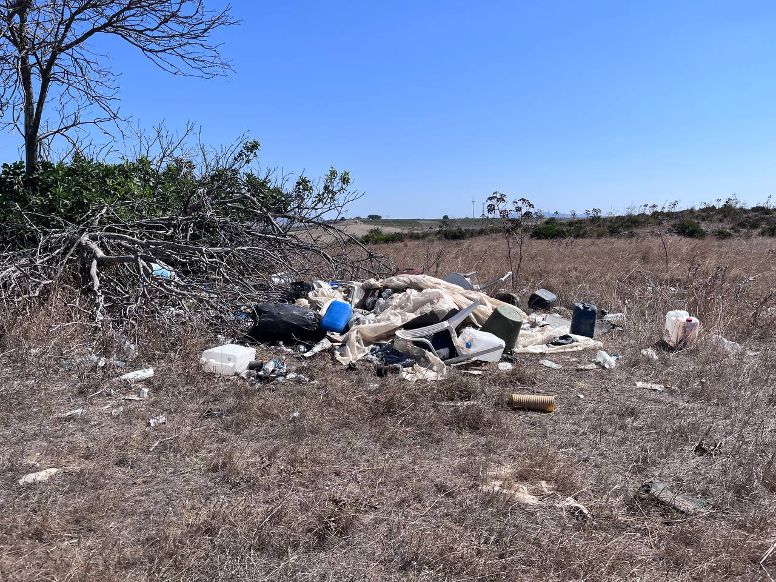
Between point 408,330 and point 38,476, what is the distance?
10.3 ft

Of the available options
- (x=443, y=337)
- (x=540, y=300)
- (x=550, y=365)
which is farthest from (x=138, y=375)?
(x=540, y=300)

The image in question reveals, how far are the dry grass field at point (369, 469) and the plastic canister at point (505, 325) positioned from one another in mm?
323

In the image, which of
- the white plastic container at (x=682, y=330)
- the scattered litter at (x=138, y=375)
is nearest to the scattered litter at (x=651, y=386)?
the white plastic container at (x=682, y=330)

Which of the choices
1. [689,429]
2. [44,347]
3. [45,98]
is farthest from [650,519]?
[45,98]

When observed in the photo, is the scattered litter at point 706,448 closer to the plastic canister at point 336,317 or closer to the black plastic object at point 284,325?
the plastic canister at point 336,317

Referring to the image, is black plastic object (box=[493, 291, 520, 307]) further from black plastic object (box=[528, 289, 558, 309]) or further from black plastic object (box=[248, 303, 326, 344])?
black plastic object (box=[248, 303, 326, 344])

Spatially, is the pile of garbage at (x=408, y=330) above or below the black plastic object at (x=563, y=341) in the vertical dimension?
above

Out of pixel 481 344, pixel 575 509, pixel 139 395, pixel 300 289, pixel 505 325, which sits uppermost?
pixel 300 289

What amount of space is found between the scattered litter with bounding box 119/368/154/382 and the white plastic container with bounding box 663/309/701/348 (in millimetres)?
4475

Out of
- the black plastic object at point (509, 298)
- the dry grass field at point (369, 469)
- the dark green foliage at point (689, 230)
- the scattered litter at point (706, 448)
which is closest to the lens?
the dry grass field at point (369, 469)

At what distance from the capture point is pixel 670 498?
2838mm

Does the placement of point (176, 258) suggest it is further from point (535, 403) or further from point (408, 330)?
point (535, 403)

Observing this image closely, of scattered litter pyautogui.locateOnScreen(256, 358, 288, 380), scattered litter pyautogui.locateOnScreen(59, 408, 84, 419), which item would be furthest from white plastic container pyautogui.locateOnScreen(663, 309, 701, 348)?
scattered litter pyautogui.locateOnScreen(59, 408, 84, 419)

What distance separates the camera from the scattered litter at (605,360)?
5172mm
